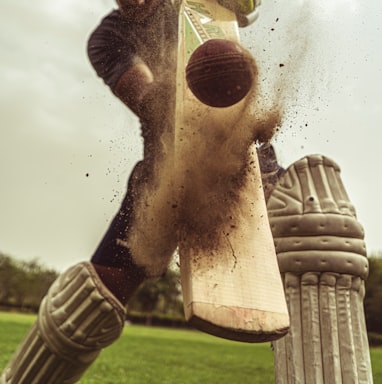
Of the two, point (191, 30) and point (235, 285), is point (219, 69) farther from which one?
point (235, 285)

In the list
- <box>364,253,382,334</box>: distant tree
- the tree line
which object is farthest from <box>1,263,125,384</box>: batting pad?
the tree line

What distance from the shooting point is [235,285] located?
107cm

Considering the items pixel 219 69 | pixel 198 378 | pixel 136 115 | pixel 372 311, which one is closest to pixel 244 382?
pixel 198 378

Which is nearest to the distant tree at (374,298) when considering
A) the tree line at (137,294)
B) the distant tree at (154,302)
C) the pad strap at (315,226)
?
the tree line at (137,294)

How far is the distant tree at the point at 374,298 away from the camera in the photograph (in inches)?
844

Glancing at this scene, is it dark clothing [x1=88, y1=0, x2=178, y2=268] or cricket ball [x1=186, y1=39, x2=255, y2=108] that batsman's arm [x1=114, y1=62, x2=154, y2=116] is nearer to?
dark clothing [x1=88, y1=0, x2=178, y2=268]

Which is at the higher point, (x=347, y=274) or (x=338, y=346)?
(x=347, y=274)

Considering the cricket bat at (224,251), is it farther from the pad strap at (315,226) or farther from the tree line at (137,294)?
the tree line at (137,294)

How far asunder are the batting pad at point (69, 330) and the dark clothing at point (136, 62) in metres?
0.09

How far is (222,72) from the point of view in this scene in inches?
40.5

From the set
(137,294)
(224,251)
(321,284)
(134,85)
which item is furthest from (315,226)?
(137,294)

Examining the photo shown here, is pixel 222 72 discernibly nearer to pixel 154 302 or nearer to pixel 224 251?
pixel 224 251

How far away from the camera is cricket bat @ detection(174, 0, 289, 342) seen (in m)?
1.01

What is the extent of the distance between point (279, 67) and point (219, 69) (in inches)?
7.1
